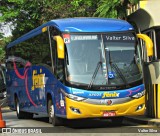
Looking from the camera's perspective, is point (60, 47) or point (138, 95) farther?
point (138, 95)

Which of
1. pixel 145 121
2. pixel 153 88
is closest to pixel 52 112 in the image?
pixel 145 121

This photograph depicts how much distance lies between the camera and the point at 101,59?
14328 millimetres

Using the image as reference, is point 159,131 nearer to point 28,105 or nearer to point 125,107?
point 125,107

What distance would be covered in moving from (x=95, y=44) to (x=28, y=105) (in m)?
6.54

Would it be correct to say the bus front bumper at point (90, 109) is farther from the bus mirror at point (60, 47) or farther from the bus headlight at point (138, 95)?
the bus mirror at point (60, 47)

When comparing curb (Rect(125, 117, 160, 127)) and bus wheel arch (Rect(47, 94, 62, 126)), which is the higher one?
bus wheel arch (Rect(47, 94, 62, 126))

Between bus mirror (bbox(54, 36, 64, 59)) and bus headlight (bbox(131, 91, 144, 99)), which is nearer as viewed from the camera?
bus mirror (bbox(54, 36, 64, 59))

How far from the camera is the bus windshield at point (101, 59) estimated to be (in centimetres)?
1414

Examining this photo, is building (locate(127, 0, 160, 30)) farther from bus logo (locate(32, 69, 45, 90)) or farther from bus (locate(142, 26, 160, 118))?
bus logo (locate(32, 69, 45, 90))

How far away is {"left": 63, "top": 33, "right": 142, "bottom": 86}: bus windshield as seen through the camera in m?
14.1

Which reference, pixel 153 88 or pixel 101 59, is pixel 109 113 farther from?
pixel 153 88

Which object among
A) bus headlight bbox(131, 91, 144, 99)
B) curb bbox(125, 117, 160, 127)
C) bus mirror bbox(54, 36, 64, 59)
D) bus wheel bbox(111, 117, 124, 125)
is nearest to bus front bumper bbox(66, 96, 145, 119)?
bus headlight bbox(131, 91, 144, 99)

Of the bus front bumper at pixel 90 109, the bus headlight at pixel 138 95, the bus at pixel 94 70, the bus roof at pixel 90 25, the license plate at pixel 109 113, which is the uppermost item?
the bus roof at pixel 90 25

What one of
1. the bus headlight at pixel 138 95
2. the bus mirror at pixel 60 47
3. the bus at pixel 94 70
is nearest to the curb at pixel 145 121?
the bus at pixel 94 70
